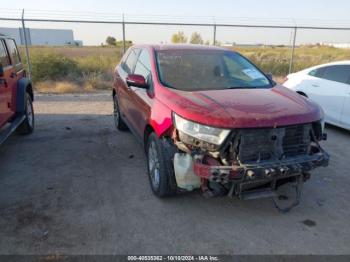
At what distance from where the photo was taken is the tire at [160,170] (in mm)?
3484

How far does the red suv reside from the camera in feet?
10.2

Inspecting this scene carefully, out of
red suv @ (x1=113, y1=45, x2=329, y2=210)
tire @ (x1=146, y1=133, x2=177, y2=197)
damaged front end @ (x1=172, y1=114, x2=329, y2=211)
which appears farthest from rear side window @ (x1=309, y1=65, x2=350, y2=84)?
tire @ (x1=146, y1=133, x2=177, y2=197)

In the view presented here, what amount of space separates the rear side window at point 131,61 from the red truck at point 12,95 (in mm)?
1859

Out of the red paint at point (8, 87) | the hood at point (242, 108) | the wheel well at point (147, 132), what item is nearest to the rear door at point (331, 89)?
the hood at point (242, 108)

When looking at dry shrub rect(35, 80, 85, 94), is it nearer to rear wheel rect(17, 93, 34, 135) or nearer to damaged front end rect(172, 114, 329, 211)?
rear wheel rect(17, 93, 34, 135)

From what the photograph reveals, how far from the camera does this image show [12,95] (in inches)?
214

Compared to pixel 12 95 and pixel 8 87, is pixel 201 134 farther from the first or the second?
pixel 12 95

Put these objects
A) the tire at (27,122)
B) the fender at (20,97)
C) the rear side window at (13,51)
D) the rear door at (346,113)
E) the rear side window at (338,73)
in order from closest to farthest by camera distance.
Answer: the fender at (20,97) → the rear side window at (13,51) → the tire at (27,122) → the rear door at (346,113) → the rear side window at (338,73)

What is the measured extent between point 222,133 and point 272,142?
0.54 meters

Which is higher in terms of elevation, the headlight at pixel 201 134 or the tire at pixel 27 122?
the headlight at pixel 201 134

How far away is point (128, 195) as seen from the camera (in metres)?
3.91

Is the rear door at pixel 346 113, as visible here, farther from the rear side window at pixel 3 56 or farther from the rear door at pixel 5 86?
the rear side window at pixel 3 56

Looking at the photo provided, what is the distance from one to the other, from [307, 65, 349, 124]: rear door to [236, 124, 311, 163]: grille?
3553mm

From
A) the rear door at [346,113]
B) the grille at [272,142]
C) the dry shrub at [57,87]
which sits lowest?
the dry shrub at [57,87]
